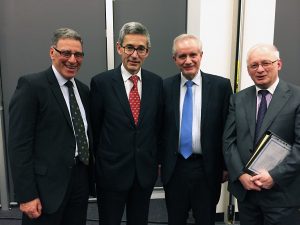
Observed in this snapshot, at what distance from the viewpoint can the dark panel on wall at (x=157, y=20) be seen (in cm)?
301

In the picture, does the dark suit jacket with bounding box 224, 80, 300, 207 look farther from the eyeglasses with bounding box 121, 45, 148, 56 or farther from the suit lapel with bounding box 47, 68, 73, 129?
the suit lapel with bounding box 47, 68, 73, 129

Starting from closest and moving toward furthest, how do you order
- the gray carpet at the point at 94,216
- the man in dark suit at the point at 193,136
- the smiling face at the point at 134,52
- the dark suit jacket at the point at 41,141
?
the dark suit jacket at the point at 41,141 < the smiling face at the point at 134,52 < the man in dark suit at the point at 193,136 < the gray carpet at the point at 94,216

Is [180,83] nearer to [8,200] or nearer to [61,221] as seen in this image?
[61,221]

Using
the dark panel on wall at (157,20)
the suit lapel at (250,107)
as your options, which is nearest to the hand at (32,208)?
the suit lapel at (250,107)

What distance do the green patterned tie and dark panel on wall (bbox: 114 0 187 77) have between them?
58.8 inches

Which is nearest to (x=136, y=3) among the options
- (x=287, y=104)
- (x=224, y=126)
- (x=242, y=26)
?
(x=242, y=26)

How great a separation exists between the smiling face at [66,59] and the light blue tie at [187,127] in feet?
2.44

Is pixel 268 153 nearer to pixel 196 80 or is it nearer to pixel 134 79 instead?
pixel 196 80

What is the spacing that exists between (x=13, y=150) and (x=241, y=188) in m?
1.32

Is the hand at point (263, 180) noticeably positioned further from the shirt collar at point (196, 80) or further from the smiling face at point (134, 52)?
the smiling face at point (134, 52)

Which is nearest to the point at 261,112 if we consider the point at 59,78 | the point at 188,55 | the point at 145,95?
the point at 188,55

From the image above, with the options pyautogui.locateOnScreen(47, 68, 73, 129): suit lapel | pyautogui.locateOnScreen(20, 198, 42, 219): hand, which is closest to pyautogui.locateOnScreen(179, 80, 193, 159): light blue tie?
pyautogui.locateOnScreen(47, 68, 73, 129): suit lapel

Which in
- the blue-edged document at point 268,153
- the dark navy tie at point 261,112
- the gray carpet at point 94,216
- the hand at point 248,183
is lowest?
the gray carpet at point 94,216

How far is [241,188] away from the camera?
171cm
